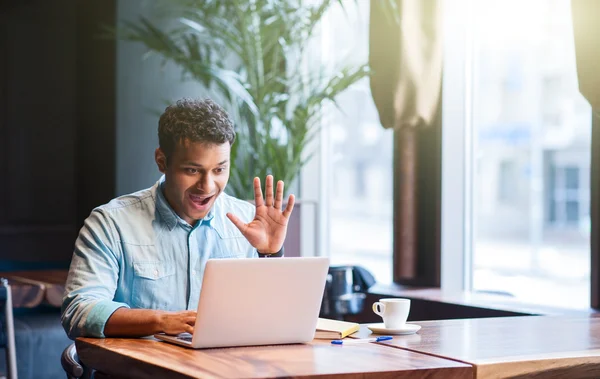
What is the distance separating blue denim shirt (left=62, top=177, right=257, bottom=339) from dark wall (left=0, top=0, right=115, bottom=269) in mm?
2684

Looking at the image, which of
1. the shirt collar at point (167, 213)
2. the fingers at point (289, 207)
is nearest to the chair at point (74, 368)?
the shirt collar at point (167, 213)

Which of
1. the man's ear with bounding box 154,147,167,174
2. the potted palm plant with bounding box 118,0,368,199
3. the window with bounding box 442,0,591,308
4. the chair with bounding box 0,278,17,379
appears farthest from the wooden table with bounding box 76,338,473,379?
the window with bounding box 442,0,591,308

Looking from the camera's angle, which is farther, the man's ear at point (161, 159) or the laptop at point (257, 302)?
the man's ear at point (161, 159)

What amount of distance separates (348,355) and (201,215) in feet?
2.17

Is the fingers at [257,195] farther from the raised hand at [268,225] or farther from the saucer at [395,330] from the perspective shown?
the saucer at [395,330]

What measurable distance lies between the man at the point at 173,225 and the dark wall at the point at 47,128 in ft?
8.89

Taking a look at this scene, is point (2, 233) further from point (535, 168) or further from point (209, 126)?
point (535, 168)

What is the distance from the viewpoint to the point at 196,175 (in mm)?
2234

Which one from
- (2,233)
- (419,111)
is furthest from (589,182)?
(2,233)

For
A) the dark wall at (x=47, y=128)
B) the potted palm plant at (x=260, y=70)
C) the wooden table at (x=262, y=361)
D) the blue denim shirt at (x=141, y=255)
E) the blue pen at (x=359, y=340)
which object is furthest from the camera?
the dark wall at (x=47, y=128)

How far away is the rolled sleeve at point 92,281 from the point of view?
2020 mm

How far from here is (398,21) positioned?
12.1 feet

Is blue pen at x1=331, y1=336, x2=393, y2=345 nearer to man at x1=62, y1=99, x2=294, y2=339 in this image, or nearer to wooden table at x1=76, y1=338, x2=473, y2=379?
wooden table at x1=76, y1=338, x2=473, y2=379

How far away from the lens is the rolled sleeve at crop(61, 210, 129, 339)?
2020mm
